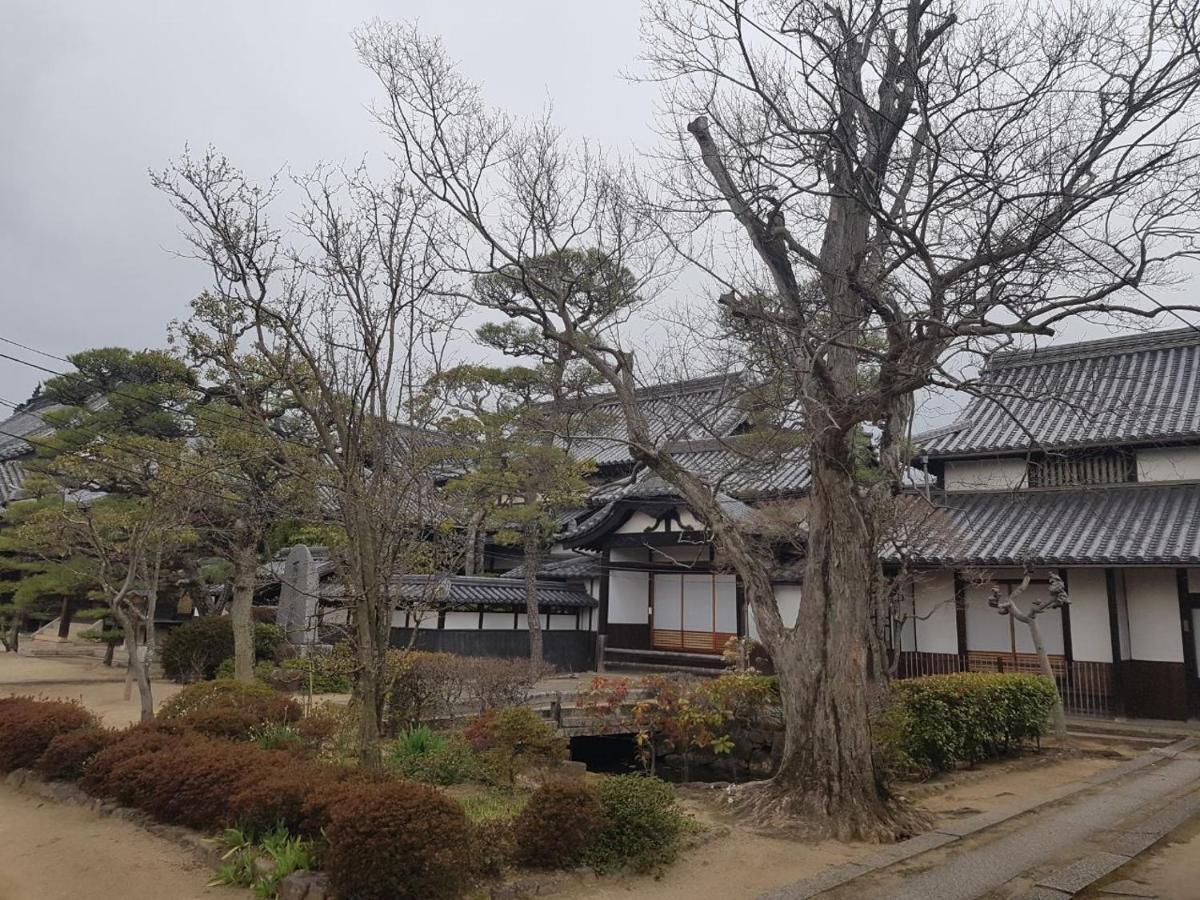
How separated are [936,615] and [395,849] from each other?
15.8 meters

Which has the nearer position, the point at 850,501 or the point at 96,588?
the point at 850,501

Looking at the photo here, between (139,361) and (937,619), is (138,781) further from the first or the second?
(937,619)

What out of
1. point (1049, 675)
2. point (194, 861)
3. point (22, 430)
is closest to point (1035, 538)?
point (1049, 675)

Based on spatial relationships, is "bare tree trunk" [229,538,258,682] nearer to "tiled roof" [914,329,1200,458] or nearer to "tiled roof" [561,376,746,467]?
"tiled roof" [561,376,746,467]

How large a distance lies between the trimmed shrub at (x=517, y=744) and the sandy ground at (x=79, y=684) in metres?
6.80

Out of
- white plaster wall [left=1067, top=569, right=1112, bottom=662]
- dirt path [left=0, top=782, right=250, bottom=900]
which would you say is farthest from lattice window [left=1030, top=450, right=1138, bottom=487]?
dirt path [left=0, top=782, right=250, bottom=900]

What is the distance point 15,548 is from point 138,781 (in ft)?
48.3

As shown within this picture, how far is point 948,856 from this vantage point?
23.6 feet

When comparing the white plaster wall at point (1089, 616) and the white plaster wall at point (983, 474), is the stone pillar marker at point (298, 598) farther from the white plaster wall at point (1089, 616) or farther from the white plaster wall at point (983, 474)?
the white plaster wall at point (983, 474)

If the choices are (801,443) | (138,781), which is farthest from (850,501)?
(138,781)

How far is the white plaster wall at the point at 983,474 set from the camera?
19438mm

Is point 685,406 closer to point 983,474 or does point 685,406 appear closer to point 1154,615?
point 1154,615

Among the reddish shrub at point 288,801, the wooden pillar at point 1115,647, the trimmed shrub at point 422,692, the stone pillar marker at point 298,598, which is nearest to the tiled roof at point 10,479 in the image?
the stone pillar marker at point 298,598

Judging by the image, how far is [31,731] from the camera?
9336 millimetres
